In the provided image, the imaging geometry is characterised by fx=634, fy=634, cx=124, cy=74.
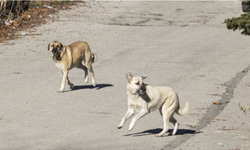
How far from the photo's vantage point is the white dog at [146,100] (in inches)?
423

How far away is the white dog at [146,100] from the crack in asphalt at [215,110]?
14.7 inches

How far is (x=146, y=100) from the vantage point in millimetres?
10922

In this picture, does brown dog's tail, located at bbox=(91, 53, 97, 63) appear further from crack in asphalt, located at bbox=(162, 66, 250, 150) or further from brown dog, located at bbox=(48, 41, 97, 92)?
crack in asphalt, located at bbox=(162, 66, 250, 150)

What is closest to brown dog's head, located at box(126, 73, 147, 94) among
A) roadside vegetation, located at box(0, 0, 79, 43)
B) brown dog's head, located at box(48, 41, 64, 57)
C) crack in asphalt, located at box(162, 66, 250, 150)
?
crack in asphalt, located at box(162, 66, 250, 150)

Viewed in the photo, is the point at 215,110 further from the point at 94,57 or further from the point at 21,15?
the point at 21,15

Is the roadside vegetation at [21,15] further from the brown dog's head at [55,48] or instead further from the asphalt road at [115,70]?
the brown dog's head at [55,48]

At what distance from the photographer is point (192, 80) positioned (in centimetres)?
1688

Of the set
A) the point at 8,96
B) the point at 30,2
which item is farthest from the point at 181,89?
the point at 30,2

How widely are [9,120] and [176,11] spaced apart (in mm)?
16058

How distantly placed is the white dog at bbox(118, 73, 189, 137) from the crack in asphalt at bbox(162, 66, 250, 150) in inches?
14.7

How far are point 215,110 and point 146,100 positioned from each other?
319 centimetres

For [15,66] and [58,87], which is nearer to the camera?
[58,87]

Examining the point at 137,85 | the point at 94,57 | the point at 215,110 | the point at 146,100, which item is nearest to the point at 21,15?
the point at 94,57

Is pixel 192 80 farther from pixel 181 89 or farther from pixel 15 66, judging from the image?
pixel 15 66
